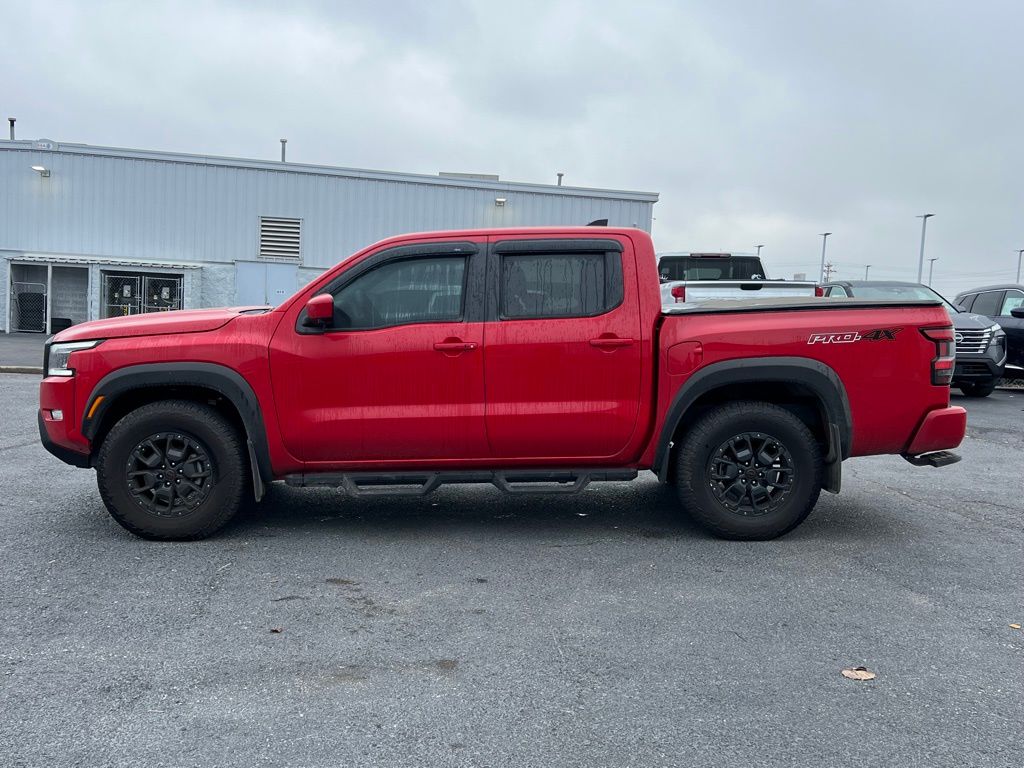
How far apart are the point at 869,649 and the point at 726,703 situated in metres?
0.91

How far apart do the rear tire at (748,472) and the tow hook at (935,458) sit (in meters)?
0.74

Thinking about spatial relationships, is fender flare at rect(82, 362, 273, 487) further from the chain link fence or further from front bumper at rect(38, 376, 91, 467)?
the chain link fence

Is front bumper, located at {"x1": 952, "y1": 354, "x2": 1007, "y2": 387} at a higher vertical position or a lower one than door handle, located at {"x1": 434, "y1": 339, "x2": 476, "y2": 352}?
lower

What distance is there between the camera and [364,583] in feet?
14.4

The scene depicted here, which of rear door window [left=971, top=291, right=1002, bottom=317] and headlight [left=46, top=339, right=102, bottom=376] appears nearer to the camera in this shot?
headlight [left=46, top=339, right=102, bottom=376]

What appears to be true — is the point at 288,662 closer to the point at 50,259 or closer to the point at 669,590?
the point at 669,590

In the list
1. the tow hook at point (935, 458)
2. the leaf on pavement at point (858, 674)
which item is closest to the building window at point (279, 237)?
the tow hook at point (935, 458)

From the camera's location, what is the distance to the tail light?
16.9 feet

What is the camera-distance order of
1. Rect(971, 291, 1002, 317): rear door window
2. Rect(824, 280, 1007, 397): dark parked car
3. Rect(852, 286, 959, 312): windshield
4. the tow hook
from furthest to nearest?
Rect(971, 291, 1002, 317): rear door window
Rect(824, 280, 1007, 397): dark parked car
Rect(852, 286, 959, 312): windshield
the tow hook

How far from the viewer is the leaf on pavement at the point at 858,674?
336cm

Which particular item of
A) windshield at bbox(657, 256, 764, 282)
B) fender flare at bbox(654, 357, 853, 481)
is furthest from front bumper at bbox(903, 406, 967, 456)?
windshield at bbox(657, 256, 764, 282)

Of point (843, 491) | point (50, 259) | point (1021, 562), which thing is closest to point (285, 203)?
point (50, 259)

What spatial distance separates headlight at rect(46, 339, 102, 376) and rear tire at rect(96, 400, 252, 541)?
0.48 metres

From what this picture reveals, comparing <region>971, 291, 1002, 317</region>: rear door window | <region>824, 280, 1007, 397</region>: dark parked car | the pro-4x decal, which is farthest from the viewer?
<region>971, 291, 1002, 317</region>: rear door window
